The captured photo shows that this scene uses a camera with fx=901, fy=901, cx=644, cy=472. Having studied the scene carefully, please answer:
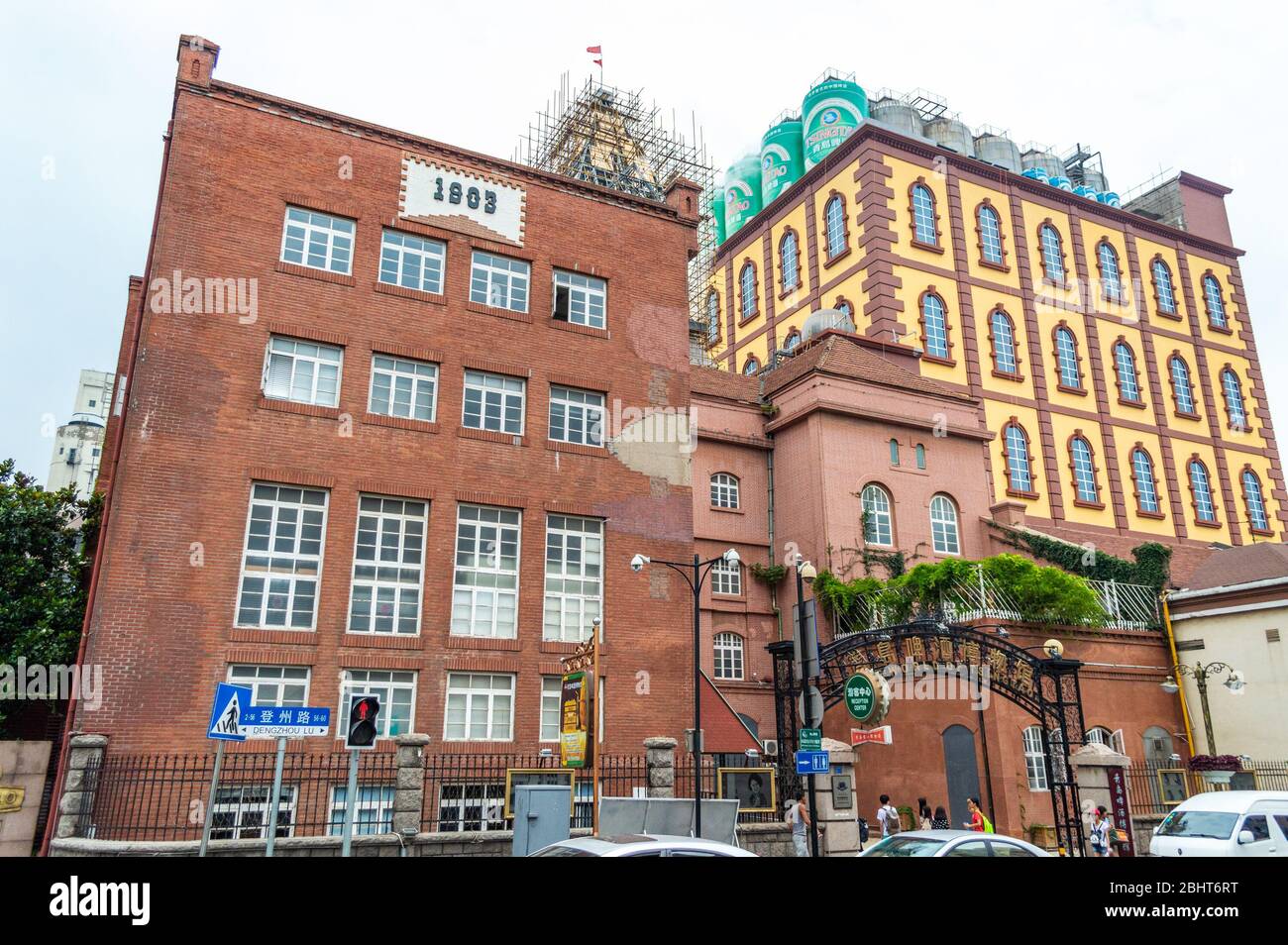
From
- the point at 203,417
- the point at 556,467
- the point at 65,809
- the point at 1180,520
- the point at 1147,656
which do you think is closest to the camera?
the point at 65,809

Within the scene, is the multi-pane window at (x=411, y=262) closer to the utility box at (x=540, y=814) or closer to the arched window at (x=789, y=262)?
the utility box at (x=540, y=814)

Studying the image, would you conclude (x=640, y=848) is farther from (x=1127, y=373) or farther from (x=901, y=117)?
(x=901, y=117)

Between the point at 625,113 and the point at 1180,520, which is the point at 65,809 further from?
the point at 1180,520

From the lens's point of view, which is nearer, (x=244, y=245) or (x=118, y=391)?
(x=244, y=245)

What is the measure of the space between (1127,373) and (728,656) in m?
30.3

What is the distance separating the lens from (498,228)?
2488 cm

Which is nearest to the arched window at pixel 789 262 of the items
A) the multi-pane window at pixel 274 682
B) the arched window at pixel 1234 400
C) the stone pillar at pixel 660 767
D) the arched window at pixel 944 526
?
the arched window at pixel 944 526

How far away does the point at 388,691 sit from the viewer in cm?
2050

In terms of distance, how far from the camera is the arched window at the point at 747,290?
5200 cm

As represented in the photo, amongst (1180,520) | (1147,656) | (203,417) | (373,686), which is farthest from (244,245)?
(1180,520)

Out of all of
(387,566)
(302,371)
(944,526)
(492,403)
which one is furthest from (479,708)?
(944,526)

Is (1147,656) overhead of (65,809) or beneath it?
overhead
